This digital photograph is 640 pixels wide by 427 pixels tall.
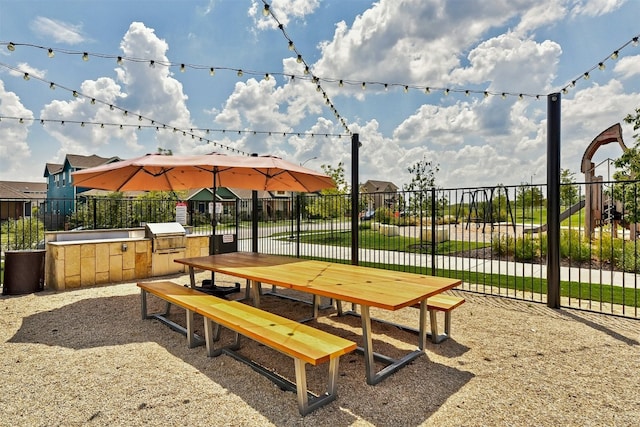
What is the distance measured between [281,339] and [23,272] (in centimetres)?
567

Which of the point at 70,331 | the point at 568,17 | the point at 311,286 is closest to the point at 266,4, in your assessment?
the point at 311,286

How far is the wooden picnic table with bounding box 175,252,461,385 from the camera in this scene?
8.66 ft

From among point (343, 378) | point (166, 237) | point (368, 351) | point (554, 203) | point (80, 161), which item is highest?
point (80, 161)

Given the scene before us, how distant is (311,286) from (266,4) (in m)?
3.88

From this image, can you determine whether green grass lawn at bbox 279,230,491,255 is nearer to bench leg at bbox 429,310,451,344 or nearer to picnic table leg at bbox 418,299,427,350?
bench leg at bbox 429,310,451,344

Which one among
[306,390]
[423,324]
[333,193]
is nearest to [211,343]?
[306,390]

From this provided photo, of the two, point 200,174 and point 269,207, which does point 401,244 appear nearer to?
point 200,174

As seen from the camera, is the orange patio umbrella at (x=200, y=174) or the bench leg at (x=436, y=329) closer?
the bench leg at (x=436, y=329)

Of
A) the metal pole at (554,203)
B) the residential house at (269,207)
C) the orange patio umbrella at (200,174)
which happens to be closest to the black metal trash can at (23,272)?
the orange patio umbrella at (200,174)

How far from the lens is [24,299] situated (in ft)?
17.1

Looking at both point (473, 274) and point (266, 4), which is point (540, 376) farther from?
point (266, 4)

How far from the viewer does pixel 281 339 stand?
7.71 ft

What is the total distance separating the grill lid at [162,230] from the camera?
6.89 m

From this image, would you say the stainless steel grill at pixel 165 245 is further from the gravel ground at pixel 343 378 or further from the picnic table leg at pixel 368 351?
the picnic table leg at pixel 368 351
